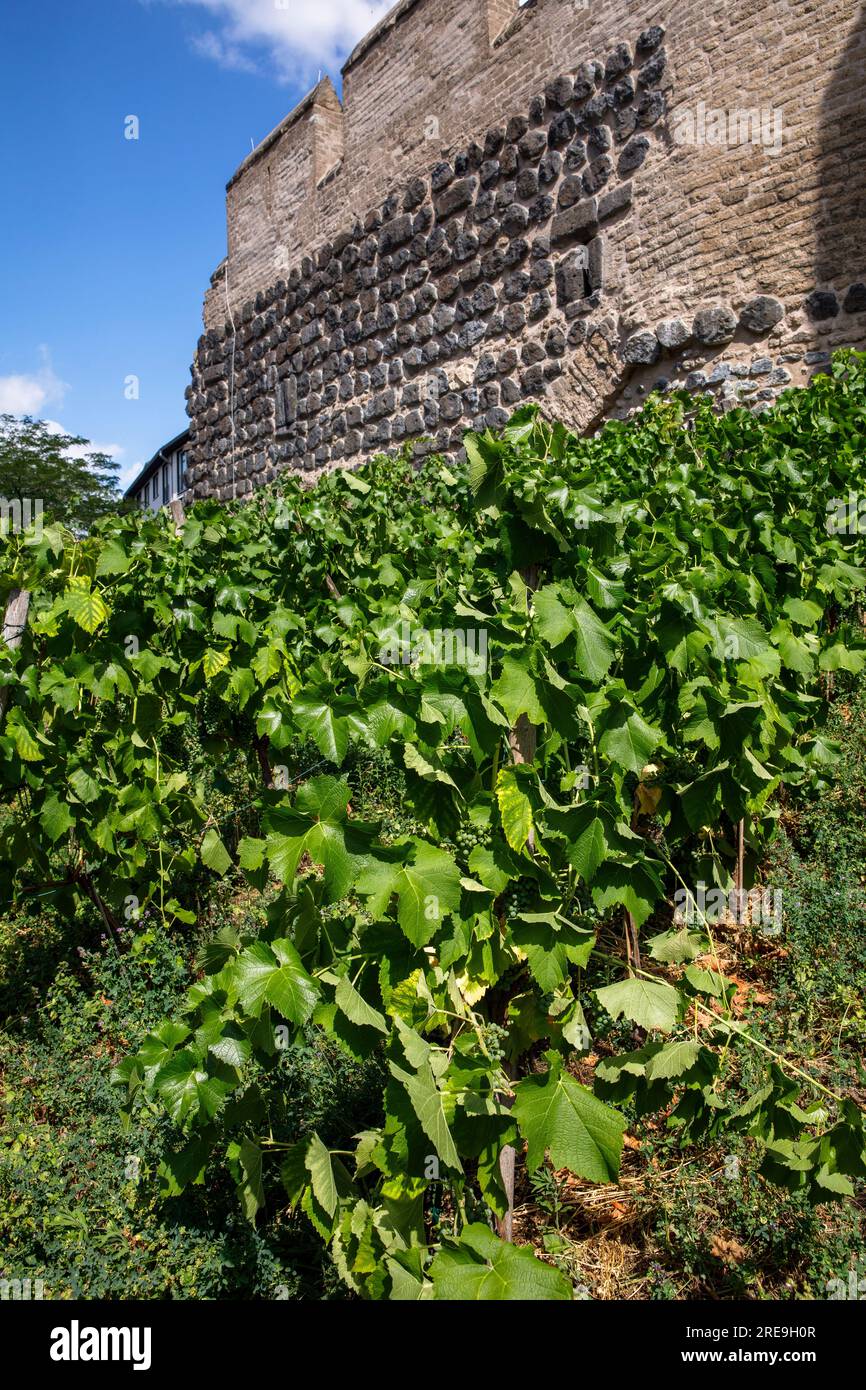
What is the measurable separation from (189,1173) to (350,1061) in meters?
0.93

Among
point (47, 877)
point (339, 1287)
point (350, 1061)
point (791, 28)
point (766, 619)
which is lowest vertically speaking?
point (339, 1287)

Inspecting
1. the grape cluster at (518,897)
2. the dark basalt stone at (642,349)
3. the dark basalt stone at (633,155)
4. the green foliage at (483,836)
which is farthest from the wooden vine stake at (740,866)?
the dark basalt stone at (633,155)

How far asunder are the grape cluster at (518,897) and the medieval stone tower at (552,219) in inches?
207

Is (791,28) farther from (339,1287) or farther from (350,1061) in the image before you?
(339,1287)

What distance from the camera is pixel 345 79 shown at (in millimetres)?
10445

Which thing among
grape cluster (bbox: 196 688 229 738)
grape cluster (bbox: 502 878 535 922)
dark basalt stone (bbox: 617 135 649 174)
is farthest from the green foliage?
dark basalt stone (bbox: 617 135 649 174)

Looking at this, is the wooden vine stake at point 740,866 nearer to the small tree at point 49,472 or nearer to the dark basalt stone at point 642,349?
the dark basalt stone at point 642,349

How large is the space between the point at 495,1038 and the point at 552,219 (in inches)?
302

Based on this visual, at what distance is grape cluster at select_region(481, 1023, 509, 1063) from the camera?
6.37ft

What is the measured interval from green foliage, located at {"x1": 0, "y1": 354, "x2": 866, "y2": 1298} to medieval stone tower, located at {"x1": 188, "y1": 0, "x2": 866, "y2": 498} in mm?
4044

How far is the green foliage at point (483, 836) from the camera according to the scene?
1.62 metres

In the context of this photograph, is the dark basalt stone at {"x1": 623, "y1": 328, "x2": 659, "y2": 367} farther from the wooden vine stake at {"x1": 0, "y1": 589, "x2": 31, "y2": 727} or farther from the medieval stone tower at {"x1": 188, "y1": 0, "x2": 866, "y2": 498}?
the wooden vine stake at {"x1": 0, "y1": 589, "x2": 31, "y2": 727}

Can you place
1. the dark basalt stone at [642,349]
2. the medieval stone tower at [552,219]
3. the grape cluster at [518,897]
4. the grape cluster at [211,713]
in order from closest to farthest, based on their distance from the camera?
the grape cluster at [518,897], the grape cluster at [211,713], the medieval stone tower at [552,219], the dark basalt stone at [642,349]
